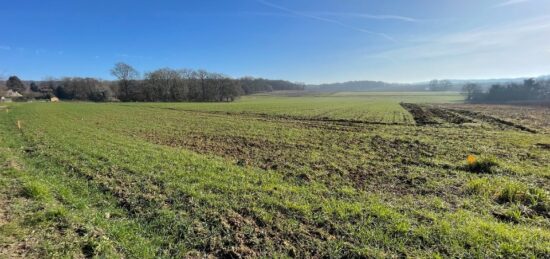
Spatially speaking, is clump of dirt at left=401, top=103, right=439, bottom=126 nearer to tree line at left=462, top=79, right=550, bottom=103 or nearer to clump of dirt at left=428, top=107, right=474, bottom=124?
clump of dirt at left=428, top=107, right=474, bottom=124

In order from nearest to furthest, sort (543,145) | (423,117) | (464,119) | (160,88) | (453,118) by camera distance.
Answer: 1. (543,145)
2. (464,119)
3. (453,118)
4. (423,117)
5. (160,88)

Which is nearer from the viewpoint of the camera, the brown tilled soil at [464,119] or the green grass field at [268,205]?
the green grass field at [268,205]

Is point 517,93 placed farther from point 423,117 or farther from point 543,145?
point 543,145

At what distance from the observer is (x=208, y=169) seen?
10.3 metres

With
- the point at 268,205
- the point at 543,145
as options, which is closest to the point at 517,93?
the point at 543,145

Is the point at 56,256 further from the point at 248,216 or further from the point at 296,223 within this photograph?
the point at 296,223

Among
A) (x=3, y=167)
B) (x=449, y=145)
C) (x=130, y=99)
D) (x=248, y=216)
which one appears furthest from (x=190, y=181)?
(x=130, y=99)

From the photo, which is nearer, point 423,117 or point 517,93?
point 423,117

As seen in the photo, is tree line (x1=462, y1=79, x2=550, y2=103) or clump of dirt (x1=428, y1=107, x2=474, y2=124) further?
tree line (x1=462, y1=79, x2=550, y2=103)

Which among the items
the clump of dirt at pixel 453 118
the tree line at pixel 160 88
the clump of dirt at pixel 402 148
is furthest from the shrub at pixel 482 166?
the tree line at pixel 160 88

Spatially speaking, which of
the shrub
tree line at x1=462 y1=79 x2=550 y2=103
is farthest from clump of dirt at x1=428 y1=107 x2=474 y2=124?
tree line at x1=462 y1=79 x2=550 y2=103

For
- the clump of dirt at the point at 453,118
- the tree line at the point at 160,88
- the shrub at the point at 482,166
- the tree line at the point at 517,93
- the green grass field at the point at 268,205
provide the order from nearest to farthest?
the green grass field at the point at 268,205 < the shrub at the point at 482,166 < the clump of dirt at the point at 453,118 < the tree line at the point at 160,88 < the tree line at the point at 517,93

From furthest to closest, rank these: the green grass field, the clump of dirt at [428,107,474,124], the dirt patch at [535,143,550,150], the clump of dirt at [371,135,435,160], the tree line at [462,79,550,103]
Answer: the tree line at [462,79,550,103]
the clump of dirt at [428,107,474,124]
the dirt patch at [535,143,550,150]
the clump of dirt at [371,135,435,160]
the green grass field

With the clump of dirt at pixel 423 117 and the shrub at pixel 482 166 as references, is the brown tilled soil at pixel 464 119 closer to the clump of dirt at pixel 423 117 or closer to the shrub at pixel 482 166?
the clump of dirt at pixel 423 117
